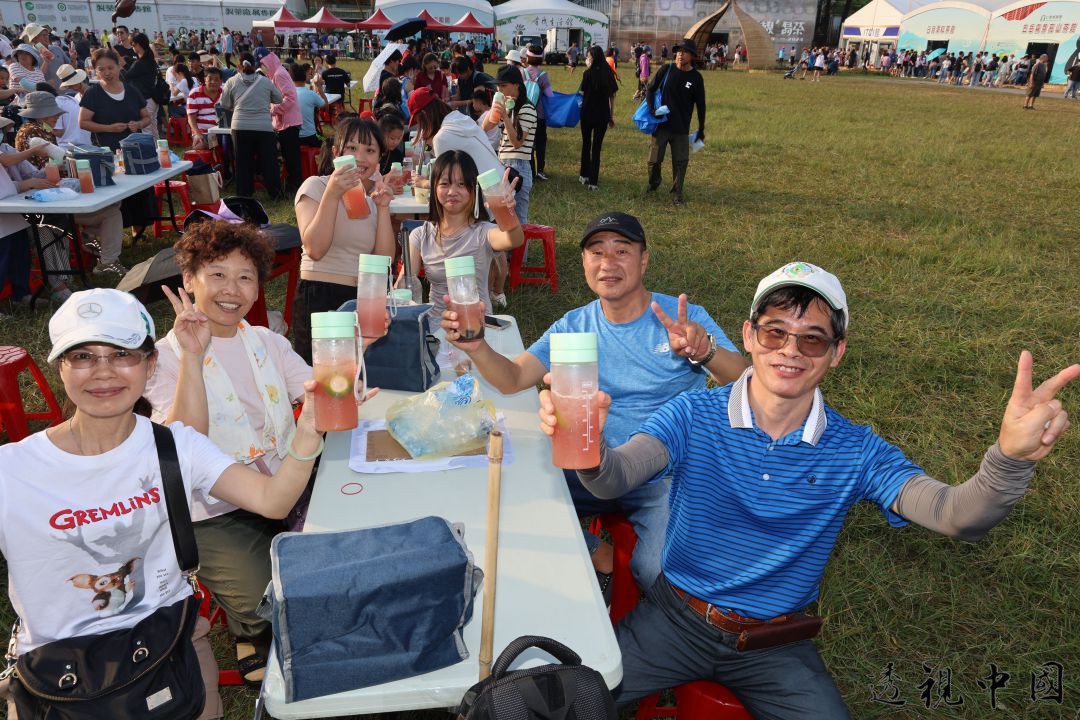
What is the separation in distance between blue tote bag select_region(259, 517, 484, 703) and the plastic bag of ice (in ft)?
2.58

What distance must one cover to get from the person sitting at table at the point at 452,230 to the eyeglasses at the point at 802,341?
2251 millimetres

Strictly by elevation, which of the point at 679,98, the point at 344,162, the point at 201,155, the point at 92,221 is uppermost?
the point at 679,98

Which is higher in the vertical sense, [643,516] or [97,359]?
[97,359]

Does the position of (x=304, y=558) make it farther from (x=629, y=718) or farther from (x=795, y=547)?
(x=629, y=718)

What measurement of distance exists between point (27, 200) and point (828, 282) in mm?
6434

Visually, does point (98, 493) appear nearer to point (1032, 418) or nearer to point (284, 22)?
point (1032, 418)

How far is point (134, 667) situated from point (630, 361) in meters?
1.91

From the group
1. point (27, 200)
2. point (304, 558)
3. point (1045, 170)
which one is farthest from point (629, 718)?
point (1045, 170)

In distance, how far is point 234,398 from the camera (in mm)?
2510

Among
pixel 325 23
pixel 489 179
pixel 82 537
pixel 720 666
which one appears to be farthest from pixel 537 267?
pixel 325 23

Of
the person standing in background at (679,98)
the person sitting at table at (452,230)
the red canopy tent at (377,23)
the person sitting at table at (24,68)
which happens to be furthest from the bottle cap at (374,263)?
the red canopy tent at (377,23)

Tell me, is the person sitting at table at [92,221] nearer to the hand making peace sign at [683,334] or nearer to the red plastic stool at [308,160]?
the red plastic stool at [308,160]

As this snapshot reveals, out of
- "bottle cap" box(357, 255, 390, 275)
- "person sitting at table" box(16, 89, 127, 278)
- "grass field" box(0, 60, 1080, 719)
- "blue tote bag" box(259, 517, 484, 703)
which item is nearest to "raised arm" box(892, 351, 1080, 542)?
"blue tote bag" box(259, 517, 484, 703)

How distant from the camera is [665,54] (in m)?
49.0
